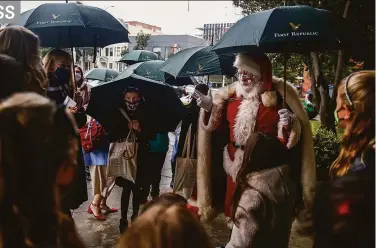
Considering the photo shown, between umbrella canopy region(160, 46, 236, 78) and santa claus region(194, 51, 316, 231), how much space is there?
1381 millimetres

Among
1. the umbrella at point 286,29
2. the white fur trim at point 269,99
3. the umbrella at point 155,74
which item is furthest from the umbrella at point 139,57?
the white fur trim at point 269,99

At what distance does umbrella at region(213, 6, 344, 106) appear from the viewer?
123 inches

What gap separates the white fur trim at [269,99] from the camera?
3268 millimetres

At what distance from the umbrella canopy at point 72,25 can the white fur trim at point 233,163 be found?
1867 mm

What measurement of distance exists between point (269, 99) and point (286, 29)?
1.84 ft

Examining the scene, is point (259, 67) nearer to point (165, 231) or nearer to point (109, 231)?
point (165, 231)

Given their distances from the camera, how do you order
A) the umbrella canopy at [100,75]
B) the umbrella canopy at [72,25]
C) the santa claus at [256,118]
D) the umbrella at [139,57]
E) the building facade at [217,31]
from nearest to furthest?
1. the santa claus at [256,118]
2. the umbrella canopy at [72,25]
3. the building facade at [217,31]
4. the umbrella canopy at [100,75]
5. the umbrella at [139,57]

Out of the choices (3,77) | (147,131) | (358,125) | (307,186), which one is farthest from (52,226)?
(147,131)

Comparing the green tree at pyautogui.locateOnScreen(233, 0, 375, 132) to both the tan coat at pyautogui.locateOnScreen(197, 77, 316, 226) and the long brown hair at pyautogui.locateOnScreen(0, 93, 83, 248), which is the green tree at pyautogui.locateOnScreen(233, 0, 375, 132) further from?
the long brown hair at pyautogui.locateOnScreen(0, 93, 83, 248)

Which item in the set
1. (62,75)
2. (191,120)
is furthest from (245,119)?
(62,75)

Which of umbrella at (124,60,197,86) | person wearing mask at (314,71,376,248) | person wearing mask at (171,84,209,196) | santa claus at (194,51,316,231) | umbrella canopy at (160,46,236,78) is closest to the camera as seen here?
person wearing mask at (314,71,376,248)

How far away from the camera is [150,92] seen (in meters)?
4.11

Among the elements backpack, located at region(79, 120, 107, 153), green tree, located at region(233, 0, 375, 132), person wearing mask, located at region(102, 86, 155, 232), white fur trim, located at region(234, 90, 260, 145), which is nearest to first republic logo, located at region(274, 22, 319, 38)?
white fur trim, located at region(234, 90, 260, 145)

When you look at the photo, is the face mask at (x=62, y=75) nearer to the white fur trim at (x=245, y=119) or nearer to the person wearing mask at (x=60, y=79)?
the person wearing mask at (x=60, y=79)
